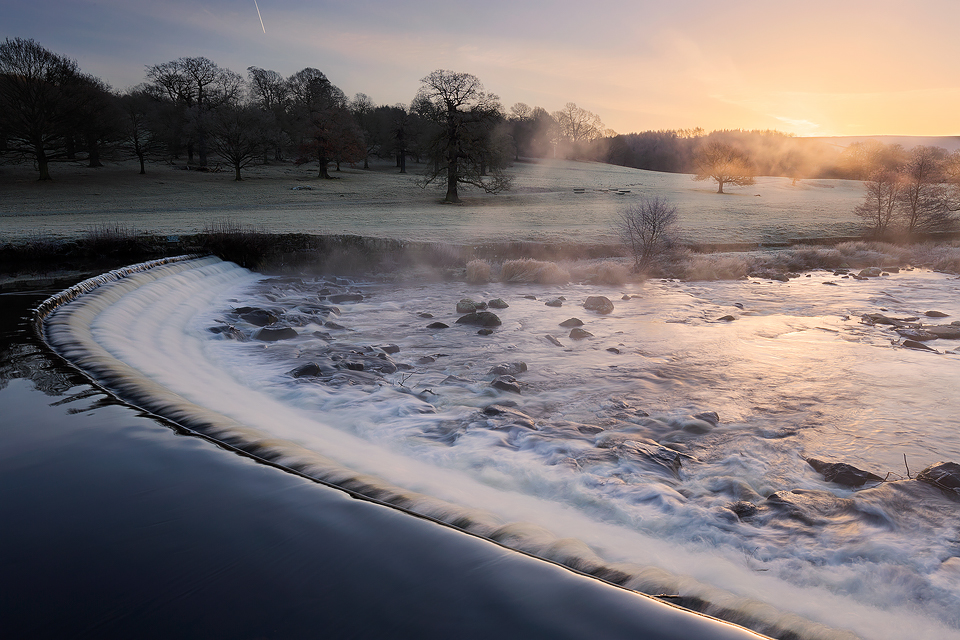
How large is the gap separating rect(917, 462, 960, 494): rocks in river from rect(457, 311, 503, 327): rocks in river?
23.8 ft

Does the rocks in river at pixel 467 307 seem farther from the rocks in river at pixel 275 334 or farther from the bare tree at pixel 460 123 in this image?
the bare tree at pixel 460 123

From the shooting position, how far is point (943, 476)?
15.4 ft

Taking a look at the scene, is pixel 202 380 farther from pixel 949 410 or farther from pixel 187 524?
pixel 949 410

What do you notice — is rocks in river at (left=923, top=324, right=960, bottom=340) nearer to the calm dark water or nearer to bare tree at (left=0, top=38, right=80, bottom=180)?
the calm dark water

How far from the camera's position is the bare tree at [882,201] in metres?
27.0

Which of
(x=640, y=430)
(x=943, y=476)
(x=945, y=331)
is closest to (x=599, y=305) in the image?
(x=945, y=331)

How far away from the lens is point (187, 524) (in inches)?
140

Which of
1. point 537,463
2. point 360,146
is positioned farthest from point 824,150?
point 537,463

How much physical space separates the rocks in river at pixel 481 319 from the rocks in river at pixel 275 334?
128 inches

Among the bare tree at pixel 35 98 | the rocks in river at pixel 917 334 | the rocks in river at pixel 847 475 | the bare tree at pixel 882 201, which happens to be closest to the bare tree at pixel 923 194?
the bare tree at pixel 882 201

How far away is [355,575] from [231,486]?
1415 millimetres

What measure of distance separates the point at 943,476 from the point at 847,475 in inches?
30.1

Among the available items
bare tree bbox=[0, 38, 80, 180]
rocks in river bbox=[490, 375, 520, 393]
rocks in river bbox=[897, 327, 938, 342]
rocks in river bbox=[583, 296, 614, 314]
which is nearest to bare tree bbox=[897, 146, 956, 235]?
rocks in river bbox=[897, 327, 938, 342]

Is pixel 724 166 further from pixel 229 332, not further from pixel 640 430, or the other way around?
pixel 640 430
